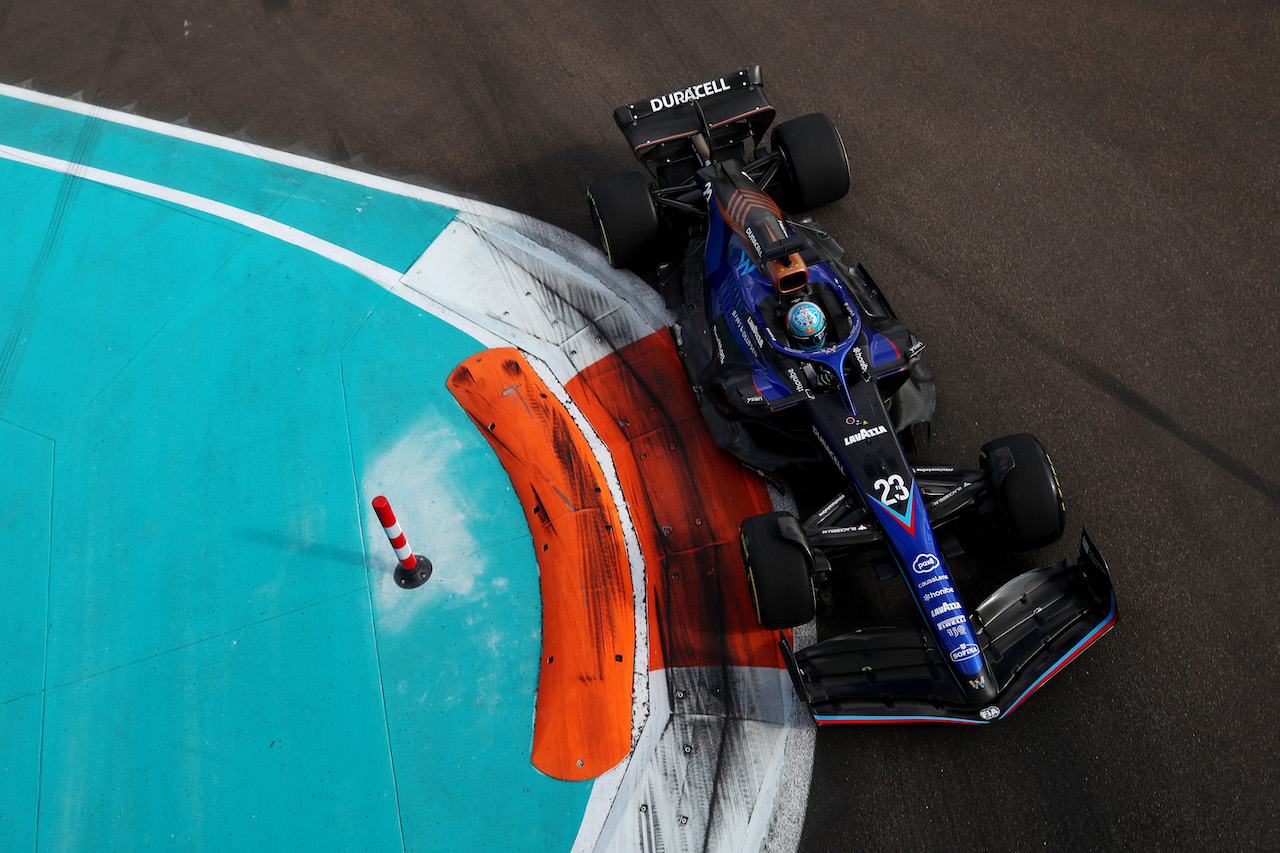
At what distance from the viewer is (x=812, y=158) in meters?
7.02

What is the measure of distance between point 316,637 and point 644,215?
12.4 ft

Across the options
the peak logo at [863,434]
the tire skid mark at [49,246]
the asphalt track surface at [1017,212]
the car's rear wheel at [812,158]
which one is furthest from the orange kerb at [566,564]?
the tire skid mark at [49,246]

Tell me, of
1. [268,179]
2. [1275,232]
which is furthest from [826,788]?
[268,179]

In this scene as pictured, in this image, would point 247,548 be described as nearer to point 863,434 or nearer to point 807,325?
point 807,325

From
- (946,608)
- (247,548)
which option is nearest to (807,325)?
(946,608)

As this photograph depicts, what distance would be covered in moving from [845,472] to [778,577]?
31.0 inches

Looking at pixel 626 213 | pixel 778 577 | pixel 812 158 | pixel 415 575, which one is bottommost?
pixel 778 577

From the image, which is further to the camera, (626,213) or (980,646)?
(626,213)

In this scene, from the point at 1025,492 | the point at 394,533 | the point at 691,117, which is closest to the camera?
the point at 1025,492

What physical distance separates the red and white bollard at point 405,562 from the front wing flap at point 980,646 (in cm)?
240

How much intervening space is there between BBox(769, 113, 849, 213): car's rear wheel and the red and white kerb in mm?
4039

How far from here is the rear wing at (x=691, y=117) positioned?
694cm

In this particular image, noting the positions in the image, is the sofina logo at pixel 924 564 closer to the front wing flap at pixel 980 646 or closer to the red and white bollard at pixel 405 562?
the front wing flap at pixel 980 646

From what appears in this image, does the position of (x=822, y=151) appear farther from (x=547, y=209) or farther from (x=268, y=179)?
(x=268, y=179)
